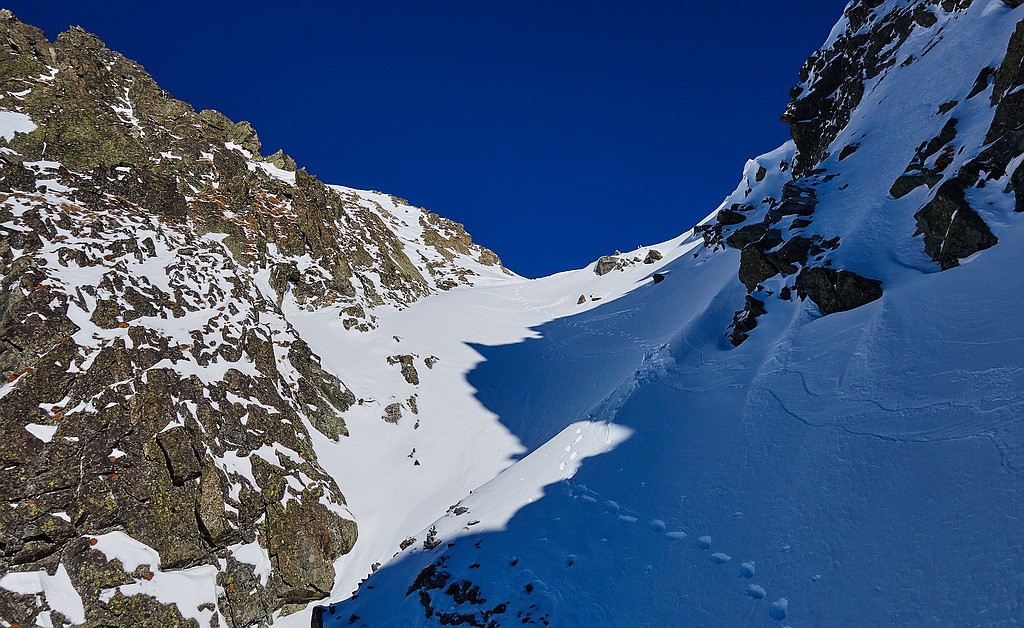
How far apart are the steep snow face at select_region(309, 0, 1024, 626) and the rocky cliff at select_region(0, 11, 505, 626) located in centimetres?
397

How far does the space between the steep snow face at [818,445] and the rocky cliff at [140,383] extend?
3970 millimetres

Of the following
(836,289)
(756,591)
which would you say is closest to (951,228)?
(836,289)

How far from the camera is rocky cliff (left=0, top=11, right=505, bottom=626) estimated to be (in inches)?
501

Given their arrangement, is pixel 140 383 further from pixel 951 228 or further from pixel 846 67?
pixel 846 67

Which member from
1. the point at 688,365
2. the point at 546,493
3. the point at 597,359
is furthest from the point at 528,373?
the point at 546,493

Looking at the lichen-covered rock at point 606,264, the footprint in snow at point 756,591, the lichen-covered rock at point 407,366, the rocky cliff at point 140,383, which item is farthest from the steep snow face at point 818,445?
the lichen-covered rock at point 606,264

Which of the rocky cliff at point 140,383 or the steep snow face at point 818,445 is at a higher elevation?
the rocky cliff at point 140,383

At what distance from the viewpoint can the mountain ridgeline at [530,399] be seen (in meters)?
7.23

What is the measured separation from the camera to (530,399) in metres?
24.4

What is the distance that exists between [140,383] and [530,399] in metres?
15.6

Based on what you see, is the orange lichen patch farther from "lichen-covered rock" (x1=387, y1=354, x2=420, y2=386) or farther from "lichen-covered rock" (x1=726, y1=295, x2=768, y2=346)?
"lichen-covered rock" (x1=726, y1=295, x2=768, y2=346)

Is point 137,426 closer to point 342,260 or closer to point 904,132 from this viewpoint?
point 342,260

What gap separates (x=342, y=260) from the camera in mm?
32781

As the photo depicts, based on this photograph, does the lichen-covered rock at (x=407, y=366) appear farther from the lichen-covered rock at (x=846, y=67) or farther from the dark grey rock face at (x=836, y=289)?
the lichen-covered rock at (x=846, y=67)
